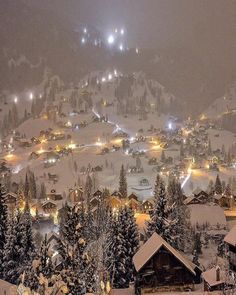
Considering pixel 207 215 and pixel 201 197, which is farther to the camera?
pixel 201 197

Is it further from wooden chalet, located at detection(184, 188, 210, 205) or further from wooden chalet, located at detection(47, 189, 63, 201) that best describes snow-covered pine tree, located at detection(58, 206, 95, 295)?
wooden chalet, located at detection(47, 189, 63, 201)

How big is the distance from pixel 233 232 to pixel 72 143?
134 m

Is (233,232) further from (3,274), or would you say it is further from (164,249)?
(3,274)

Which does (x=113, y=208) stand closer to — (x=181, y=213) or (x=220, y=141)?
(x=181, y=213)

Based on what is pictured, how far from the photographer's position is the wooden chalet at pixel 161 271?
32.6 metres

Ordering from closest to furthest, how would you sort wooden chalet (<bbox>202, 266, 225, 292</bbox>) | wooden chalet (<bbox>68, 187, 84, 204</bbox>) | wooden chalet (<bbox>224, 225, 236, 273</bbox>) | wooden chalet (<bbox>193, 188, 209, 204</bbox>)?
wooden chalet (<bbox>224, 225, 236, 273</bbox>) → wooden chalet (<bbox>202, 266, 225, 292</bbox>) → wooden chalet (<bbox>193, 188, 209, 204</bbox>) → wooden chalet (<bbox>68, 187, 84, 204</bbox>)

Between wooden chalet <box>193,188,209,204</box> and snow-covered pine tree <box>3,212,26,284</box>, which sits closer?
snow-covered pine tree <box>3,212,26,284</box>

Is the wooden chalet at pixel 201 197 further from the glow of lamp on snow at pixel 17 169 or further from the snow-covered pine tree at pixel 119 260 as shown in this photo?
the glow of lamp on snow at pixel 17 169

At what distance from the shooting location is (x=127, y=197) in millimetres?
101562

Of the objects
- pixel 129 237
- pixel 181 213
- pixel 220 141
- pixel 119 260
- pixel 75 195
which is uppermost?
pixel 220 141

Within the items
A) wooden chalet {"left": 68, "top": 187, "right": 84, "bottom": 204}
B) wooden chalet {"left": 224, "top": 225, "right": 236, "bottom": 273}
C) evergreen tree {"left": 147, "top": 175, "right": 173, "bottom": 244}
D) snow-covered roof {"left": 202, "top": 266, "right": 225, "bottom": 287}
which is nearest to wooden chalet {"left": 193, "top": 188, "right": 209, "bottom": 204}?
wooden chalet {"left": 68, "top": 187, "right": 84, "bottom": 204}

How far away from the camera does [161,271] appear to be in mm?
Result: 33031

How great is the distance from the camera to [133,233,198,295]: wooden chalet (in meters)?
32.6

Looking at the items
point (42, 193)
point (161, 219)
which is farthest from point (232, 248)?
point (42, 193)
